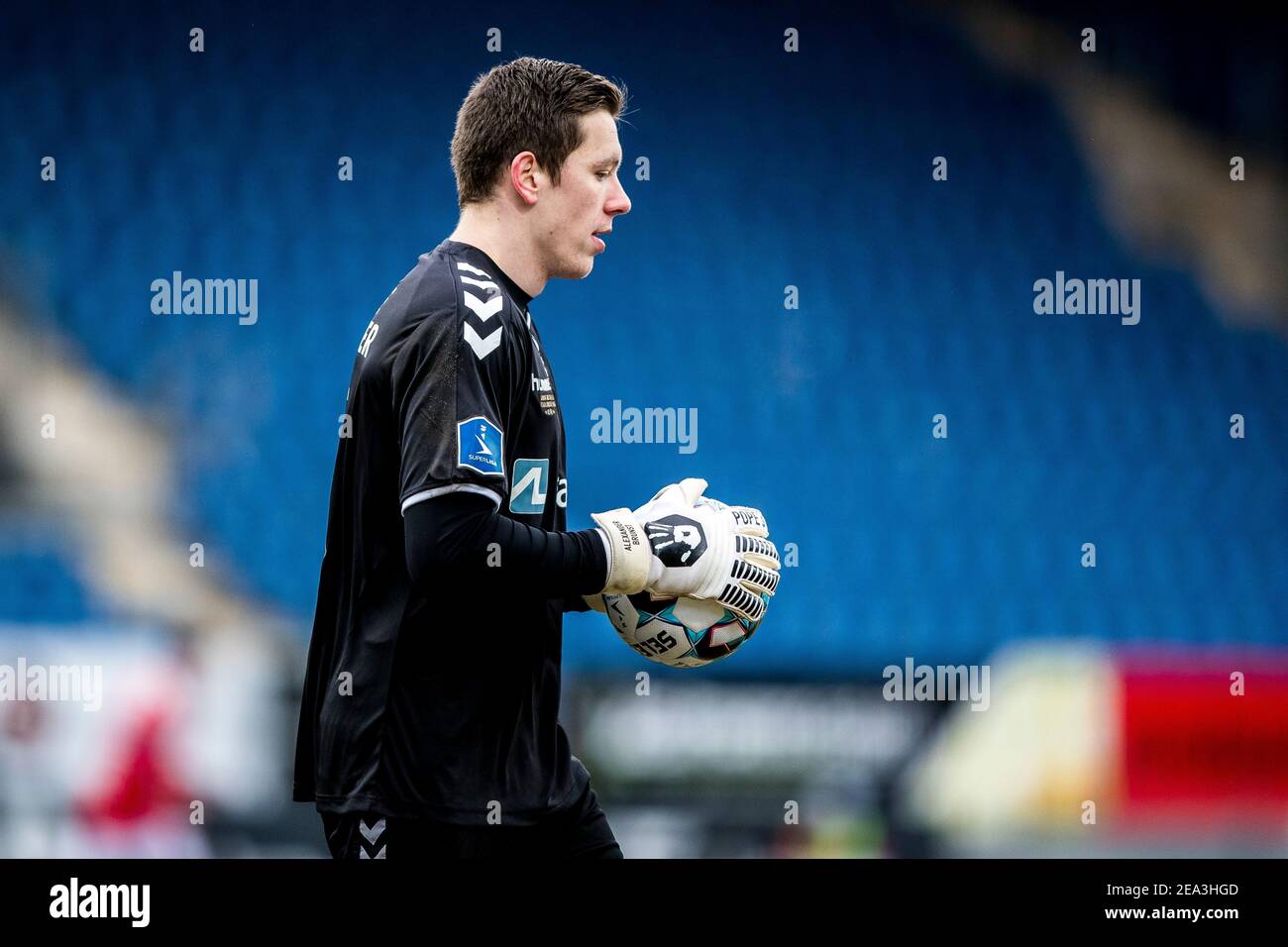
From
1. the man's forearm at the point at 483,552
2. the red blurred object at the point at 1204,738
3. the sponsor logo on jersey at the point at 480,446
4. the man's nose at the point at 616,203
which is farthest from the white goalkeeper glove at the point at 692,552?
the red blurred object at the point at 1204,738

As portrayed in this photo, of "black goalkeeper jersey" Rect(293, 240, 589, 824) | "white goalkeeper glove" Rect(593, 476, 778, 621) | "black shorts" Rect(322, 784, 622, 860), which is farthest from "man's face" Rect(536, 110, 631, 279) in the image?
"black shorts" Rect(322, 784, 622, 860)

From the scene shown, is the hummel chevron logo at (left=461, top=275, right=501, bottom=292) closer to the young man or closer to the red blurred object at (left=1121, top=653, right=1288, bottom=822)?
the young man

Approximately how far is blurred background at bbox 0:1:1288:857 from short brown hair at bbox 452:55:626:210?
252cm

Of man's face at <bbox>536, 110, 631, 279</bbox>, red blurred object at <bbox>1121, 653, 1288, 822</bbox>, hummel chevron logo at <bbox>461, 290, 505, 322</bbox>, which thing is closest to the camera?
hummel chevron logo at <bbox>461, 290, 505, 322</bbox>

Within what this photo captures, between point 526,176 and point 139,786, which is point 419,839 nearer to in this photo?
point 526,176

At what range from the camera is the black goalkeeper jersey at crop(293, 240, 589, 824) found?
84.6 inches

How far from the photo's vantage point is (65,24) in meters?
5.03

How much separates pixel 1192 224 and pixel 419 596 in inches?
156

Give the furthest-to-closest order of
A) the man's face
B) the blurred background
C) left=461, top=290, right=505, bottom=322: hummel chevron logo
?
the blurred background < the man's face < left=461, top=290, right=505, bottom=322: hummel chevron logo

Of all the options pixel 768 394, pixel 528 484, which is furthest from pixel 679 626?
pixel 768 394

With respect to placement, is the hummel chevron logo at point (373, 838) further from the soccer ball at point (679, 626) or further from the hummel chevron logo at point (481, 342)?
the hummel chevron logo at point (481, 342)

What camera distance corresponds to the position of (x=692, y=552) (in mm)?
2375
